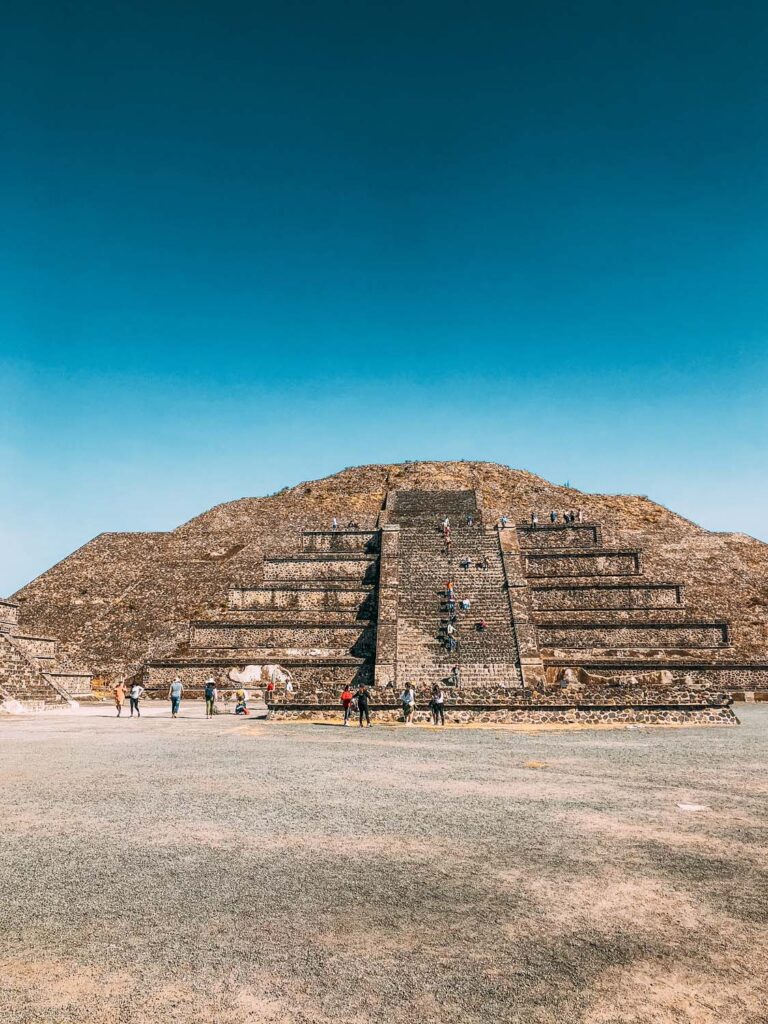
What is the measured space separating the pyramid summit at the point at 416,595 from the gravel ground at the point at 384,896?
411 inches

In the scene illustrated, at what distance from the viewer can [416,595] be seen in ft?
74.4

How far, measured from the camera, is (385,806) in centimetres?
614

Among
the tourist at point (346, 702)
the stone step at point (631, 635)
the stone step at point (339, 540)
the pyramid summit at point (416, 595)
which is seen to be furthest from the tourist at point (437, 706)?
the stone step at point (339, 540)

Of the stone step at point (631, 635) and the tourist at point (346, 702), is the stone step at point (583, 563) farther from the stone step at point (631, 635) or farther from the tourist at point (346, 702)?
the tourist at point (346, 702)

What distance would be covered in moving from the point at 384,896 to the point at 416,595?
1882 cm

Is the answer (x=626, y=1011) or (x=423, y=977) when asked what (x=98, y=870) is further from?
(x=626, y=1011)

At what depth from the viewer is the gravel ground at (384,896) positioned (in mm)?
2805

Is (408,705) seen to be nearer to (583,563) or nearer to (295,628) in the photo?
(295,628)

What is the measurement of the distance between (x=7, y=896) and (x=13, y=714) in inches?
550

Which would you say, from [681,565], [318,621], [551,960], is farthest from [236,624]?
[551,960]

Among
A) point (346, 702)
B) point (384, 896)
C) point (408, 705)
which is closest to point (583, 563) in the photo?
point (408, 705)

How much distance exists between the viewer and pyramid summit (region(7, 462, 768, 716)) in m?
19.5

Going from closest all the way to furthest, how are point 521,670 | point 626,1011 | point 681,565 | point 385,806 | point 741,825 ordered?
1. point 626,1011
2. point 741,825
3. point 385,806
4. point 521,670
5. point 681,565

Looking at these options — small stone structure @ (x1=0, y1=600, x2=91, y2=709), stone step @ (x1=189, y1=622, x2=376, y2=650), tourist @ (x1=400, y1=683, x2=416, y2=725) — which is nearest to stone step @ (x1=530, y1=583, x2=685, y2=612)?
stone step @ (x1=189, y1=622, x2=376, y2=650)
